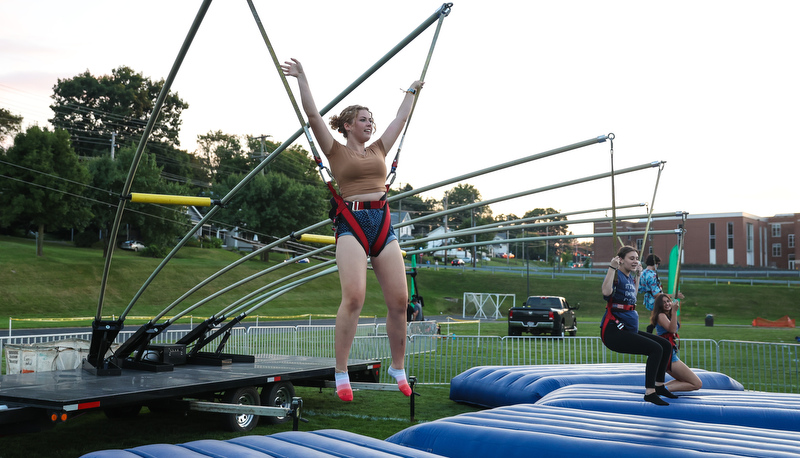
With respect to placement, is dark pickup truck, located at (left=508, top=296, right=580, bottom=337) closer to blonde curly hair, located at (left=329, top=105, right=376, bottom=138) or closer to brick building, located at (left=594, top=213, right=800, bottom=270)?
blonde curly hair, located at (left=329, top=105, right=376, bottom=138)

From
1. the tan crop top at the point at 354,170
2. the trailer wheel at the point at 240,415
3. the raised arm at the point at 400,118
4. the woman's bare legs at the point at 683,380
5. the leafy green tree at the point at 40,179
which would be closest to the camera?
the tan crop top at the point at 354,170

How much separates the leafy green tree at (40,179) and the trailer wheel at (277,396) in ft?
118

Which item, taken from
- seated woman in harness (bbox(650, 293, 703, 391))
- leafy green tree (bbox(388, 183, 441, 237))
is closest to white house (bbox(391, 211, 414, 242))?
leafy green tree (bbox(388, 183, 441, 237))

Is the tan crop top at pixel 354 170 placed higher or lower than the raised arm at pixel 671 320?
higher

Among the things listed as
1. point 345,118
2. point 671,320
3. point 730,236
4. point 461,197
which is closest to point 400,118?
point 345,118

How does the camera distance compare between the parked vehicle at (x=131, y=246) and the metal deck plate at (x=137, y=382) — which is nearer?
the metal deck plate at (x=137, y=382)

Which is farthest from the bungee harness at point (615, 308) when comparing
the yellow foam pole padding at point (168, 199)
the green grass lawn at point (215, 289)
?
the green grass lawn at point (215, 289)

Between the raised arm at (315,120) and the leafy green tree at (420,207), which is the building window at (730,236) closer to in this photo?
the leafy green tree at (420,207)

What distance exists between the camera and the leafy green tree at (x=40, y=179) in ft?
131

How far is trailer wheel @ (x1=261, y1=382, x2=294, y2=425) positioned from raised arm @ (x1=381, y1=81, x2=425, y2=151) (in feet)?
23.0

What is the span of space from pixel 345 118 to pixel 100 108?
77013 millimetres

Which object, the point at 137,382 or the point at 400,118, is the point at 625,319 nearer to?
the point at 400,118

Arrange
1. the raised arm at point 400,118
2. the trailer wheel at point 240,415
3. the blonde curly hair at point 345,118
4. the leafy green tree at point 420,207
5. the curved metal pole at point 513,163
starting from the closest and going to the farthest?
1. the blonde curly hair at point 345,118
2. the raised arm at point 400,118
3. the curved metal pole at point 513,163
4. the trailer wheel at point 240,415
5. the leafy green tree at point 420,207

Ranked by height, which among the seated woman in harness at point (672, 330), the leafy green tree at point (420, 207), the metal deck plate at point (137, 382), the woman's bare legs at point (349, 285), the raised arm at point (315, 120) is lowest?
the metal deck plate at point (137, 382)
